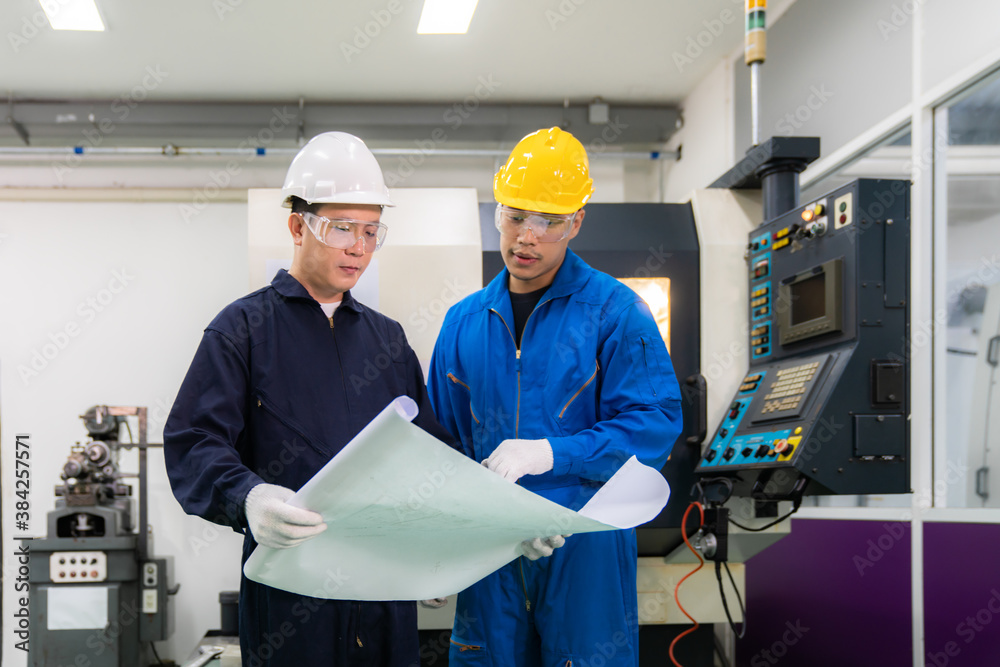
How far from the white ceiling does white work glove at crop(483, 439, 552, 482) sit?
285cm

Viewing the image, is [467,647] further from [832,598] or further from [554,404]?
[832,598]

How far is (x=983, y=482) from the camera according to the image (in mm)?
2756

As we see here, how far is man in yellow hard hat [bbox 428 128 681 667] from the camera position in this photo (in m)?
1.67

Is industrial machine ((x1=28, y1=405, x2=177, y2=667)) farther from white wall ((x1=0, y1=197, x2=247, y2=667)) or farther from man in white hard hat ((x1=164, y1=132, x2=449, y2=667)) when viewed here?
man in white hard hat ((x1=164, y1=132, x2=449, y2=667))

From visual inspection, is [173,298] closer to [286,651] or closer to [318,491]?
[286,651]

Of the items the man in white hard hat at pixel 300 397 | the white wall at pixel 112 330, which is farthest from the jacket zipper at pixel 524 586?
the white wall at pixel 112 330

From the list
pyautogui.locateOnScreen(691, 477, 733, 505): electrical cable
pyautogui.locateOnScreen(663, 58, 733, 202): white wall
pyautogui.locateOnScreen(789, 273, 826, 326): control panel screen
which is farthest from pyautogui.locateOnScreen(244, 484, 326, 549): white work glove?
pyautogui.locateOnScreen(663, 58, 733, 202): white wall

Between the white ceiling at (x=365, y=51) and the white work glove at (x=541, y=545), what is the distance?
302 centimetres

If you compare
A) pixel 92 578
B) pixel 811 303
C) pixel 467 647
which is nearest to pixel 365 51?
pixel 811 303

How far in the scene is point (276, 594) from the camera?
1.46 meters

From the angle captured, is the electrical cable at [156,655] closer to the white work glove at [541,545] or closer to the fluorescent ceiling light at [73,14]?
the fluorescent ceiling light at [73,14]

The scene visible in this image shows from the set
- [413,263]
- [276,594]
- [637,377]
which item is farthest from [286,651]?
[413,263]

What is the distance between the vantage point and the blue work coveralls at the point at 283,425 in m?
1.41

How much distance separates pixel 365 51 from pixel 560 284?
2.90 meters
